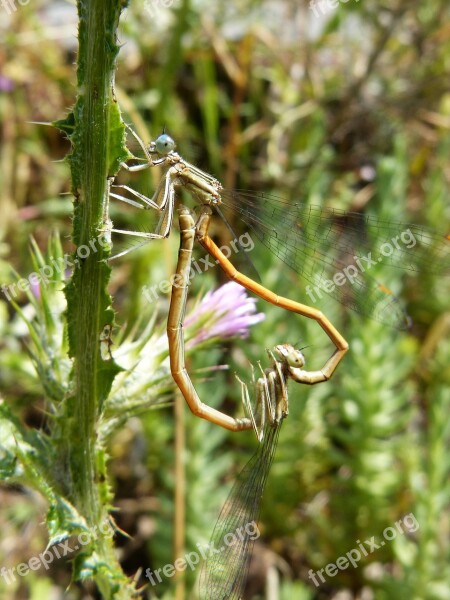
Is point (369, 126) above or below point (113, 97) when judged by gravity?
above

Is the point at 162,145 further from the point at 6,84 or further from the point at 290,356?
the point at 6,84

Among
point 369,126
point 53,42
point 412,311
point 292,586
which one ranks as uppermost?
point 53,42

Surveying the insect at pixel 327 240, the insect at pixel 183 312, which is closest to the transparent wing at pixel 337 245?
the insect at pixel 327 240

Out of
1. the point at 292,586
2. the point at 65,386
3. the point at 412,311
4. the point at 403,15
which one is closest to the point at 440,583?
the point at 292,586

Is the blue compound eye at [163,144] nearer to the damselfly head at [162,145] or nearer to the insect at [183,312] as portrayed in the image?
the damselfly head at [162,145]

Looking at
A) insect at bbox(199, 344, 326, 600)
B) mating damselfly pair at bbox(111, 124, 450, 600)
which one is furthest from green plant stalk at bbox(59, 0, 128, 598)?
insect at bbox(199, 344, 326, 600)

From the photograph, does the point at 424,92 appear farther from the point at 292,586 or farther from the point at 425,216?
the point at 292,586

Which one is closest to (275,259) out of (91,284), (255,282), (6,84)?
(255,282)
